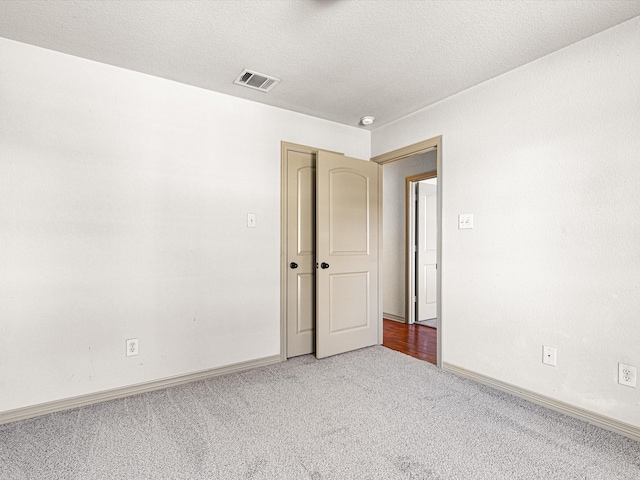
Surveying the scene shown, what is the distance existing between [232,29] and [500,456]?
2888 mm

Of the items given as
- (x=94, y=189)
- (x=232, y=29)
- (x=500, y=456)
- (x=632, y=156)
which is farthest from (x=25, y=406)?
(x=632, y=156)

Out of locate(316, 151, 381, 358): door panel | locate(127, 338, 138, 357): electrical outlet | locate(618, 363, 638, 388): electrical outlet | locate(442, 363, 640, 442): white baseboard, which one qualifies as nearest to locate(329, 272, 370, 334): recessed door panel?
locate(316, 151, 381, 358): door panel

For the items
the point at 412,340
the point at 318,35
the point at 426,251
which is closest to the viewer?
the point at 318,35

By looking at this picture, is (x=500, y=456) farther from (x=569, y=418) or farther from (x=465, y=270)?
(x=465, y=270)

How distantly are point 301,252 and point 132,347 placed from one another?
1.66m

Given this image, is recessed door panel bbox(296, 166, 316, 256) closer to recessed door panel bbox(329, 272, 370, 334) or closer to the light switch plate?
recessed door panel bbox(329, 272, 370, 334)

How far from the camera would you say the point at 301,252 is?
3359 mm

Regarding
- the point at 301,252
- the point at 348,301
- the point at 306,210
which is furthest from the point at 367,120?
the point at 348,301

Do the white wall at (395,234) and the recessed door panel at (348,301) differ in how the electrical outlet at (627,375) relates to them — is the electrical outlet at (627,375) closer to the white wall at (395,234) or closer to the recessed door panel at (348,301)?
the recessed door panel at (348,301)

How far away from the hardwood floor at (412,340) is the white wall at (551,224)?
0.48 m

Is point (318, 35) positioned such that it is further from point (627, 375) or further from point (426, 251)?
point (426, 251)

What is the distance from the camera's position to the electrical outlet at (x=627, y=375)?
6.29 feet

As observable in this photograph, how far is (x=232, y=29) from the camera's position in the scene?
2.04 m

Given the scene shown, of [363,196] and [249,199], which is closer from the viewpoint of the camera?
[249,199]
